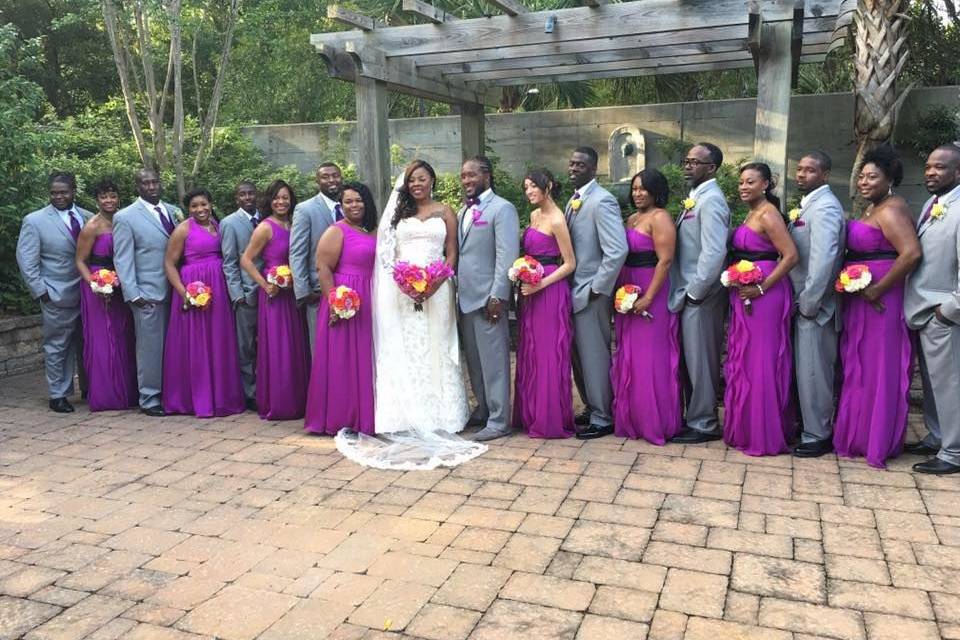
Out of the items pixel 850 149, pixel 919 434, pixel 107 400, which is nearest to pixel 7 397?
pixel 107 400

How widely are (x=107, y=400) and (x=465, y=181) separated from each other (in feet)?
12.2

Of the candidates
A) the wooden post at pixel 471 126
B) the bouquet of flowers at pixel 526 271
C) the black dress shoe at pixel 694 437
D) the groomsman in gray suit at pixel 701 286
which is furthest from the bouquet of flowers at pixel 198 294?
the wooden post at pixel 471 126

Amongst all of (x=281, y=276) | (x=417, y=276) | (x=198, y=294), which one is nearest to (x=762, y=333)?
(x=417, y=276)

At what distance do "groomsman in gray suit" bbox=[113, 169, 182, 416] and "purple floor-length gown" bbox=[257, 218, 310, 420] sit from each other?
91cm

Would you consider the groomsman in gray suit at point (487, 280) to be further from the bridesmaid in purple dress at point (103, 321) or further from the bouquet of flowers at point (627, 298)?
the bridesmaid in purple dress at point (103, 321)

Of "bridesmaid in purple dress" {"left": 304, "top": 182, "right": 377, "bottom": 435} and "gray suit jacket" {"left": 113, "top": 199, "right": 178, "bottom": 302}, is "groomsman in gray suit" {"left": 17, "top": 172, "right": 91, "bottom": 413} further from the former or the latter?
"bridesmaid in purple dress" {"left": 304, "top": 182, "right": 377, "bottom": 435}

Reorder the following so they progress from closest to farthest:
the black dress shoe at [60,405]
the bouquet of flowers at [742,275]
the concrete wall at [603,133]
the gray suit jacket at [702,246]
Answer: the bouquet of flowers at [742,275] < the gray suit jacket at [702,246] < the black dress shoe at [60,405] < the concrete wall at [603,133]

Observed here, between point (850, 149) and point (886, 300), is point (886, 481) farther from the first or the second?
point (850, 149)

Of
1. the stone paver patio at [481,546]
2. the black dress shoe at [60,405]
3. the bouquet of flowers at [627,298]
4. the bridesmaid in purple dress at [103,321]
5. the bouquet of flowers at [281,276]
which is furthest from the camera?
the black dress shoe at [60,405]

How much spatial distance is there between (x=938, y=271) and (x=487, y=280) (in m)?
2.86

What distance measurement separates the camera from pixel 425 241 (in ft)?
18.3

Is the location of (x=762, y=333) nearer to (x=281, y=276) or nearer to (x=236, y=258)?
(x=281, y=276)

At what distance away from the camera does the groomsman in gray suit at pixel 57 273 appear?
6.57 m

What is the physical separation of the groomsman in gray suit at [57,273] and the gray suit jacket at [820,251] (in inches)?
229
